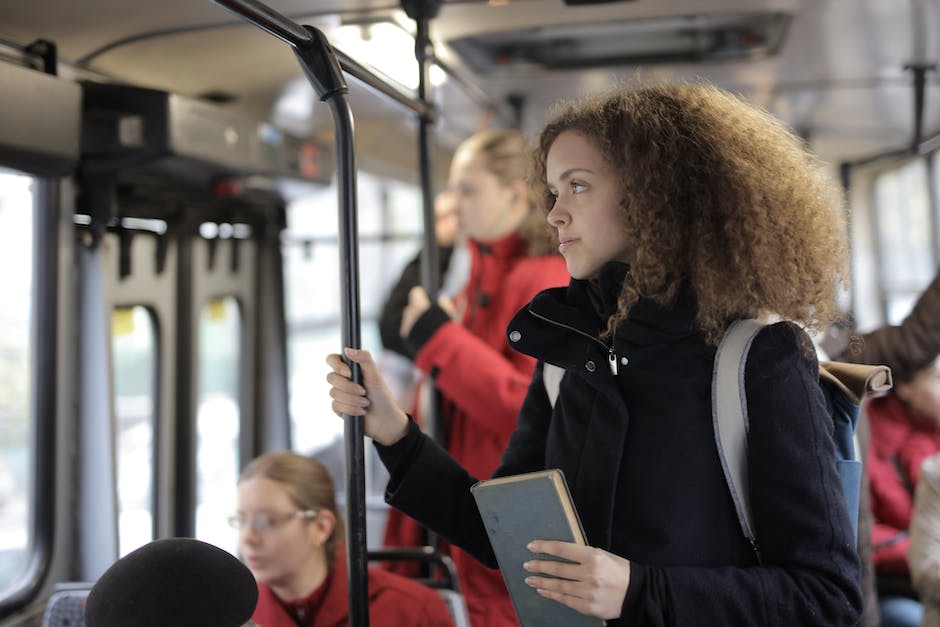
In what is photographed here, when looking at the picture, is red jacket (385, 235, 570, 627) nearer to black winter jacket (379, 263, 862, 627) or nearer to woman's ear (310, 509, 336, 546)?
woman's ear (310, 509, 336, 546)

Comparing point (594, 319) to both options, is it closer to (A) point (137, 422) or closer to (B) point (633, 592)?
(B) point (633, 592)

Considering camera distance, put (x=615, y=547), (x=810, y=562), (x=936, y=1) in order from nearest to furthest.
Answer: (x=810, y=562) → (x=615, y=547) → (x=936, y=1)

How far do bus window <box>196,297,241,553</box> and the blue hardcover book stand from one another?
9.39 ft

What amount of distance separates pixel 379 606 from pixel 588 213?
1.12 metres

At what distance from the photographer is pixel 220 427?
422cm

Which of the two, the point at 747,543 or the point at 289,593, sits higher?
the point at 747,543

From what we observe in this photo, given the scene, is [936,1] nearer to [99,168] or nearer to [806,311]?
[806,311]

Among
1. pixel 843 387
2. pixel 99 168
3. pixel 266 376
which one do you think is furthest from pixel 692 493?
pixel 266 376

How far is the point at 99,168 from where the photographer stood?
2.76 m

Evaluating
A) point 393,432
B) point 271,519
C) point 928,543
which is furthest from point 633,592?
point 928,543

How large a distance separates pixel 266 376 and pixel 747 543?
10.6 ft

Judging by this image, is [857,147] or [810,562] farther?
[857,147]

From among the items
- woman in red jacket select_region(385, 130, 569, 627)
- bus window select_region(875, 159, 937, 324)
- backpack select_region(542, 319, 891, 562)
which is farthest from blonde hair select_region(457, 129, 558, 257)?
bus window select_region(875, 159, 937, 324)

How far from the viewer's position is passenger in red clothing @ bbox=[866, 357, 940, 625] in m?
3.39
